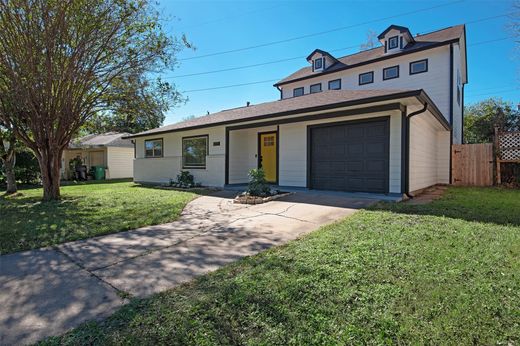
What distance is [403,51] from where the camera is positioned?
15.4 meters

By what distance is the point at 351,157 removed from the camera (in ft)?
28.8

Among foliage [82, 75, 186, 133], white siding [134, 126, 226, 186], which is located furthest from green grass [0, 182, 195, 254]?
white siding [134, 126, 226, 186]

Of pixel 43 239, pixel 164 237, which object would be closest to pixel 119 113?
pixel 43 239

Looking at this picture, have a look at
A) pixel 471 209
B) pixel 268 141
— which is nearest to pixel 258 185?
pixel 268 141

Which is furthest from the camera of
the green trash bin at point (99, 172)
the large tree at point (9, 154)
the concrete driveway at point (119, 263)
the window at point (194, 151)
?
the green trash bin at point (99, 172)

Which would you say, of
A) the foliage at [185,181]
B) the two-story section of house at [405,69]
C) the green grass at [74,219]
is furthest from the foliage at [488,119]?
the green grass at [74,219]

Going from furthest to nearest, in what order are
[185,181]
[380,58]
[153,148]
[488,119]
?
[488,119]
[380,58]
[153,148]
[185,181]

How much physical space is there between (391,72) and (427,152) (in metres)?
7.01

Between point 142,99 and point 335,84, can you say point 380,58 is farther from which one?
point 142,99

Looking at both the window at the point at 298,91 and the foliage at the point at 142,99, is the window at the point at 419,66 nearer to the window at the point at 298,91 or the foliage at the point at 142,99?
the window at the point at 298,91

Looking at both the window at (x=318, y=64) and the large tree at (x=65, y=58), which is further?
the window at (x=318, y=64)

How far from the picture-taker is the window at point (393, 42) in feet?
52.7

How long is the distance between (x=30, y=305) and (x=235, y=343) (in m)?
1.94

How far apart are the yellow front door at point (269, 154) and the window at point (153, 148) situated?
6.00m
